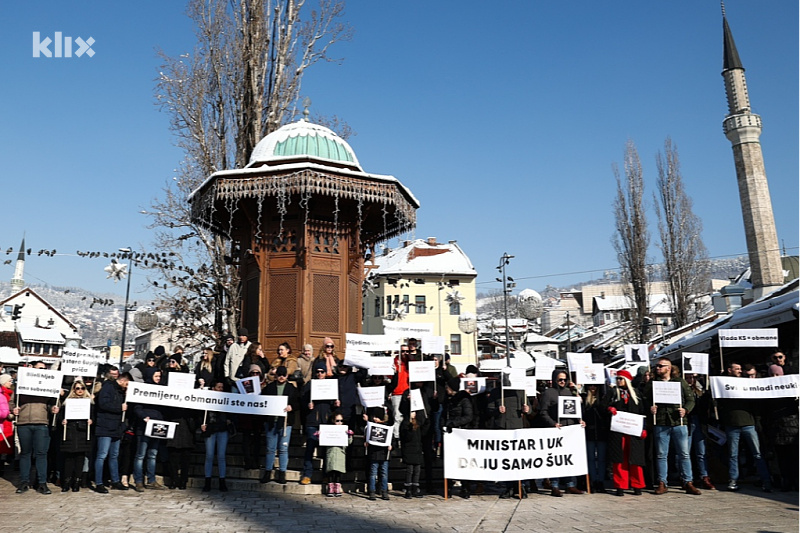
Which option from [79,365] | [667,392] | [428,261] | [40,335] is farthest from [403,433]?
[40,335]

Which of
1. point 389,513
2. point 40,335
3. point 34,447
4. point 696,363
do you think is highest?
point 40,335

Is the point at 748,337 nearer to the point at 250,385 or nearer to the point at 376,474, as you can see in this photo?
the point at 376,474

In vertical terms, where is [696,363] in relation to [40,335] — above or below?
below

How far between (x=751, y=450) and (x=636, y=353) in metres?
3.59

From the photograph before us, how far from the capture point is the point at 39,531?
23.6ft

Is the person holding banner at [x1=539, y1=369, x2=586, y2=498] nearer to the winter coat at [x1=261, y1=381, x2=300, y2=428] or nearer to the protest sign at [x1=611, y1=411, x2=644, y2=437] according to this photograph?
the protest sign at [x1=611, y1=411, x2=644, y2=437]

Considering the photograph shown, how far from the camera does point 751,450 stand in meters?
9.99

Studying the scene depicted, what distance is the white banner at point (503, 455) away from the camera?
9.64 m

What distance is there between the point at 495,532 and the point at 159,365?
26.9 ft

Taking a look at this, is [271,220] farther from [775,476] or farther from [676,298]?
[676,298]

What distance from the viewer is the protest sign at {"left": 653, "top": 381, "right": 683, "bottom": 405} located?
9961mm

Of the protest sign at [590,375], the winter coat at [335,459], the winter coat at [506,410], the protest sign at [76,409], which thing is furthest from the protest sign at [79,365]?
the protest sign at [590,375]

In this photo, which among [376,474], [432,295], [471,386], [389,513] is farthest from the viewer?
[432,295]

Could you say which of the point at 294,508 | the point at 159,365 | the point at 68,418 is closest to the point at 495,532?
the point at 294,508
